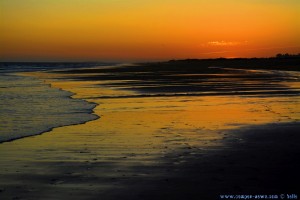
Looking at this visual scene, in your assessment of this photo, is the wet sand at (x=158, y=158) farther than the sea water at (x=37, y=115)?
No

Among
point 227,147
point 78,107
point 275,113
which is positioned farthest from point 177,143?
point 78,107

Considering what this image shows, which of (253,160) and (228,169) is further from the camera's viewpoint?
(253,160)

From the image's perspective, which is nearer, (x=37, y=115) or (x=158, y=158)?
(x=158, y=158)

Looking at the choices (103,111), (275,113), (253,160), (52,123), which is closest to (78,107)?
(103,111)

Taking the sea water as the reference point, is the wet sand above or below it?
above

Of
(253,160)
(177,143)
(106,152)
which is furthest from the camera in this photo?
(177,143)

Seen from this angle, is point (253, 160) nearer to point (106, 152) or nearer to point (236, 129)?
point (106, 152)

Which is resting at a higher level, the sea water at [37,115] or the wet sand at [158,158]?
the wet sand at [158,158]

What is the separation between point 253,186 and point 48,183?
132 inches

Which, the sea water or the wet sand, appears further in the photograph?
the sea water

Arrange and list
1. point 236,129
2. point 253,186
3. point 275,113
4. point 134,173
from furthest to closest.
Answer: point 275,113
point 236,129
point 134,173
point 253,186

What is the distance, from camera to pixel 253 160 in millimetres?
9320

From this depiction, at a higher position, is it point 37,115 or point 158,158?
point 158,158

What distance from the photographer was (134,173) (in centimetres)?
841
